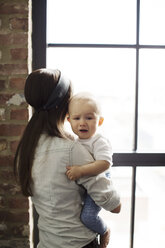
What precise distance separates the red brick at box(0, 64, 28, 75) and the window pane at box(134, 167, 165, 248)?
3.64 feet

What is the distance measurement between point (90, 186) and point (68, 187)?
3.7 inches

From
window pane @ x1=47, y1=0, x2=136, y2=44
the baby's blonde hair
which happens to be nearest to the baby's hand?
the baby's blonde hair

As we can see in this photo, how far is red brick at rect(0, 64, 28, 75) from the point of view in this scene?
1.35 m

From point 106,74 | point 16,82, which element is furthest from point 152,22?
point 16,82

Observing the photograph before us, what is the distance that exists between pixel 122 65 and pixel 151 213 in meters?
1.12

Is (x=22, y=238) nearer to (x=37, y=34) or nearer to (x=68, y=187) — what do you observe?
(x=68, y=187)

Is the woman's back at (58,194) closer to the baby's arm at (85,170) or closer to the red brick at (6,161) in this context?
the baby's arm at (85,170)

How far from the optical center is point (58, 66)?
61.1 inches

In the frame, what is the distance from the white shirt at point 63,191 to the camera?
964mm

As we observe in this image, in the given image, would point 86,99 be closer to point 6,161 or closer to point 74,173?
point 74,173

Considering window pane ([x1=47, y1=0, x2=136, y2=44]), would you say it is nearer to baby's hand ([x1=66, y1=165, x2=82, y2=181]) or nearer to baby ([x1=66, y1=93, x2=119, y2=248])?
baby ([x1=66, y1=93, x2=119, y2=248])

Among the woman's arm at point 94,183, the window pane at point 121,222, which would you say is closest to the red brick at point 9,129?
the woman's arm at point 94,183

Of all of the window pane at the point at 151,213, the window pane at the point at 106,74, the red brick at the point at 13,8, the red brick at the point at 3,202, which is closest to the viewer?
the red brick at the point at 13,8

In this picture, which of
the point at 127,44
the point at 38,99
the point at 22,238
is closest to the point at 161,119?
the point at 127,44
